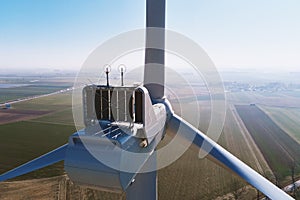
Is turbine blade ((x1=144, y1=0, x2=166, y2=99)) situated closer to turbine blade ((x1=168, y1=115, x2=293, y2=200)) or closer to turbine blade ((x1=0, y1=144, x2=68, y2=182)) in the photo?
turbine blade ((x1=168, y1=115, x2=293, y2=200))

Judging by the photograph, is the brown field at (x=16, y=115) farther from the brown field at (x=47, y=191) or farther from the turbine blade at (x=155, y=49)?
the turbine blade at (x=155, y=49)

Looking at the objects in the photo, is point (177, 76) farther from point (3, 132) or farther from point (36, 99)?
point (36, 99)

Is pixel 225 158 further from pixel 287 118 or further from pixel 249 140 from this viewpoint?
pixel 287 118

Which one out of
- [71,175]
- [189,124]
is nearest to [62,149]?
[71,175]

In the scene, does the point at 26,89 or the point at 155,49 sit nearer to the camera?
the point at 155,49

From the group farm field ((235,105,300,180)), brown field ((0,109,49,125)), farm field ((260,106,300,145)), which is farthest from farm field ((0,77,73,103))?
farm field ((260,106,300,145))

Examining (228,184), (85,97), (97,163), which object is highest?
(85,97)

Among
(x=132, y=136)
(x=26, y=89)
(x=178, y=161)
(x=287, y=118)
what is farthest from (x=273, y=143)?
(x=26, y=89)
